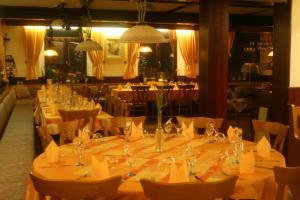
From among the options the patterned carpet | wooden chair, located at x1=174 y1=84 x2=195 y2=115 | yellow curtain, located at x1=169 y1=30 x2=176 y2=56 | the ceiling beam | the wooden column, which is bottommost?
the patterned carpet

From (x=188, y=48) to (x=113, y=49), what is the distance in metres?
2.64

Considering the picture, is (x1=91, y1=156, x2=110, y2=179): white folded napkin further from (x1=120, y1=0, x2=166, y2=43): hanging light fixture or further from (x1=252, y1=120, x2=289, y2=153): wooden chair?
(x1=252, y1=120, x2=289, y2=153): wooden chair

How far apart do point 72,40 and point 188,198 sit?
11.9 meters

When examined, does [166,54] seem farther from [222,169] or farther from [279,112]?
[222,169]

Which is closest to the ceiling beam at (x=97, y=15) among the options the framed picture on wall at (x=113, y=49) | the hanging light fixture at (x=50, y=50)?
the hanging light fixture at (x=50, y=50)

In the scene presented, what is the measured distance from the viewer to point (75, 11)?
10.0 metres

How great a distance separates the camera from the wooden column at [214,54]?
20.6 ft

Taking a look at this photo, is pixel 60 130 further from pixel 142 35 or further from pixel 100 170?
pixel 100 170

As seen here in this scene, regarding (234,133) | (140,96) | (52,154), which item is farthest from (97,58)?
(52,154)

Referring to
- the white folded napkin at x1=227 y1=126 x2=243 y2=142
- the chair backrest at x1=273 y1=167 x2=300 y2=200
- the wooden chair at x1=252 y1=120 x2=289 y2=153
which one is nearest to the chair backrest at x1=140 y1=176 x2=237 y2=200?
the chair backrest at x1=273 y1=167 x2=300 y2=200

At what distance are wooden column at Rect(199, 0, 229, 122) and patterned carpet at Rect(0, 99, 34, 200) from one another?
9.62 ft

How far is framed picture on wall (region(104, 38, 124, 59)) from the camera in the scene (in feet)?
43.8

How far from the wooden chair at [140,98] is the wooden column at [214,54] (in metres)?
3.59

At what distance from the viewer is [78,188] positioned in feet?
6.95
